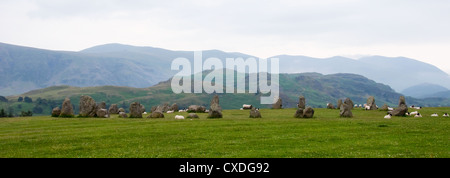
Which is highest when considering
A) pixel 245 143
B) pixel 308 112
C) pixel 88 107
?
pixel 88 107

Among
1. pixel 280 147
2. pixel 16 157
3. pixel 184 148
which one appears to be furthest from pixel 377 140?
pixel 16 157

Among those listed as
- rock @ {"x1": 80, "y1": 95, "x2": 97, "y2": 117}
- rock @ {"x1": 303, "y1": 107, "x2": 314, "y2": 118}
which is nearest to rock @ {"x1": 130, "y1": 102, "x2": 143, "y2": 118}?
rock @ {"x1": 80, "y1": 95, "x2": 97, "y2": 117}

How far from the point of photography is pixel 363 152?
65.2ft

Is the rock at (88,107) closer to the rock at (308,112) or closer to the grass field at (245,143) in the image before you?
the grass field at (245,143)

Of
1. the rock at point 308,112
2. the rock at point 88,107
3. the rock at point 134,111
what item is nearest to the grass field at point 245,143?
the rock at point 308,112

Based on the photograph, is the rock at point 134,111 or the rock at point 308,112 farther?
the rock at point 134,111

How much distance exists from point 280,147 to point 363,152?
180 inches

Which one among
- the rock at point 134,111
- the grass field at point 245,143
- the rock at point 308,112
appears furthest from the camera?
the rock at point 134,111

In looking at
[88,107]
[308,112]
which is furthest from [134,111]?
[308,112]

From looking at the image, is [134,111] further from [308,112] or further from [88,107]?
[308,112]
